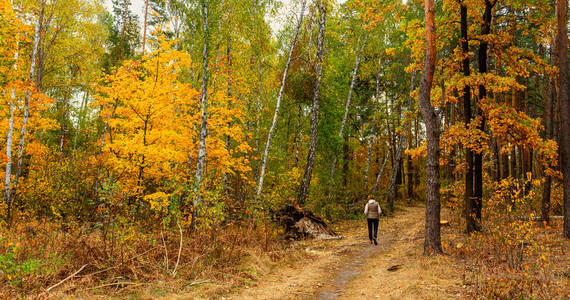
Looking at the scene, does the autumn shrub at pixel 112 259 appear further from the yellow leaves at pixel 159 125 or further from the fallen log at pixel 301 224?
the fallen log at pixel 301 224

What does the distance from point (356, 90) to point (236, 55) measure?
446 inches

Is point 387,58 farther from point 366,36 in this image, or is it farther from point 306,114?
point 306,114

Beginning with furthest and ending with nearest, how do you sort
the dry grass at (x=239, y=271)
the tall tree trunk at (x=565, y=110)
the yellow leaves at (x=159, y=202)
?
the tall tree trunk at (x=565, y=110) → the yellow leaves at (x=159, y=202) → the dry grass at (x=239, y=271)

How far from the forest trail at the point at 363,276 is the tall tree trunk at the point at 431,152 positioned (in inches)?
Answer: 25.4

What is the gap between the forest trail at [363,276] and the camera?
18.7ft

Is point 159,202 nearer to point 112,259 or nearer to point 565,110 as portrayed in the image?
point 112,259

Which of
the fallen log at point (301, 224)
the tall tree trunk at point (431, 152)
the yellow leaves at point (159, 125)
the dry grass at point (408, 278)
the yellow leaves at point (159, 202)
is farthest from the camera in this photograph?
the fallen log at point (301, 224)

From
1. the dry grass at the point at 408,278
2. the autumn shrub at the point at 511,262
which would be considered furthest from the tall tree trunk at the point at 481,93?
the dry grass at the point at 408,278

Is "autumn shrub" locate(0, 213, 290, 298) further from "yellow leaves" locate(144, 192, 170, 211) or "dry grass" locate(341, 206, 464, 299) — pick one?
"dry grass" locate(341, 206, 464, 299)

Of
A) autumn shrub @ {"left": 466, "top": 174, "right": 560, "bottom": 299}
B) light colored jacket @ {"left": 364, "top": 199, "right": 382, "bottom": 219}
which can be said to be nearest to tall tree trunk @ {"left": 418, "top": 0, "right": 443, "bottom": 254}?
autumn shrub @ {"left": 466, "top": 174, "right": 560, "bottom": 299}

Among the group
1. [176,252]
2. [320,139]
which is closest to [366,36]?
[320,139]

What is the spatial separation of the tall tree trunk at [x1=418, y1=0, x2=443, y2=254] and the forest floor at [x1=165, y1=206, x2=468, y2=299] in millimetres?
625

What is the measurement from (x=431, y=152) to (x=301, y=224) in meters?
6.03

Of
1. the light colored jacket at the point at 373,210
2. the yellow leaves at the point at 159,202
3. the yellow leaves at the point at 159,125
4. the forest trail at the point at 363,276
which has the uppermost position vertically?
the yellow leaves at the point at 159,125
